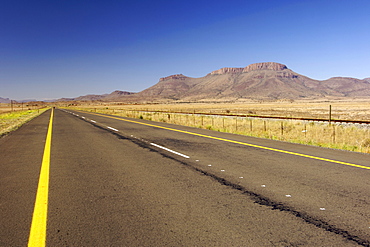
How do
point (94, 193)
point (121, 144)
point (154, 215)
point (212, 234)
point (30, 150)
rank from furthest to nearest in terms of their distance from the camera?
1. point (121, 144)
2. point (30, 150)
3. point (94, 193)
4. point (154, 215)
5. point (212, 234)

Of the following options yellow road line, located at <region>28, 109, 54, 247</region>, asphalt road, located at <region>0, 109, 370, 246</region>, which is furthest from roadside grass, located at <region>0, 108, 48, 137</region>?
asphalt road, located at <region>0, 109, 370, 246</region>

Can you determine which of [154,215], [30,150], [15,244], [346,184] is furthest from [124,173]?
[30,150]

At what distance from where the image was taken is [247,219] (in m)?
3.70

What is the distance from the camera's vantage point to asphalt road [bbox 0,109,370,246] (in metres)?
3.27

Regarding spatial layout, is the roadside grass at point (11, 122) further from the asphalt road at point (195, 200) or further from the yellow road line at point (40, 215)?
the asphalt road at point (195, 200)

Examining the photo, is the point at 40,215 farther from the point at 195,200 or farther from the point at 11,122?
the point at 11,122

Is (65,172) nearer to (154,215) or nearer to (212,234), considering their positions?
(154,215)

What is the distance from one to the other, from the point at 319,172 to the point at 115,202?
4.37m

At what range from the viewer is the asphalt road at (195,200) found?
3.27 metres

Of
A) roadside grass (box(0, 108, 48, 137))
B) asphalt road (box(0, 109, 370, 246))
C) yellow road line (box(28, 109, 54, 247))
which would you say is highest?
yellow road line (box(28, 109, 54, 247))

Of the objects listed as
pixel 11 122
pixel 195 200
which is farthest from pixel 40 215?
pixel 11 122

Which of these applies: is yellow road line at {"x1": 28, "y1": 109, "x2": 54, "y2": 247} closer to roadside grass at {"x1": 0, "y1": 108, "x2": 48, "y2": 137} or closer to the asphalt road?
the asphalt road

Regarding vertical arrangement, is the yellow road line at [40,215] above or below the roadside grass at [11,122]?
above

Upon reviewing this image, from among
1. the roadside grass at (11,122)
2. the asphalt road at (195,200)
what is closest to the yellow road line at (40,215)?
the asphalt road at (195,200)
